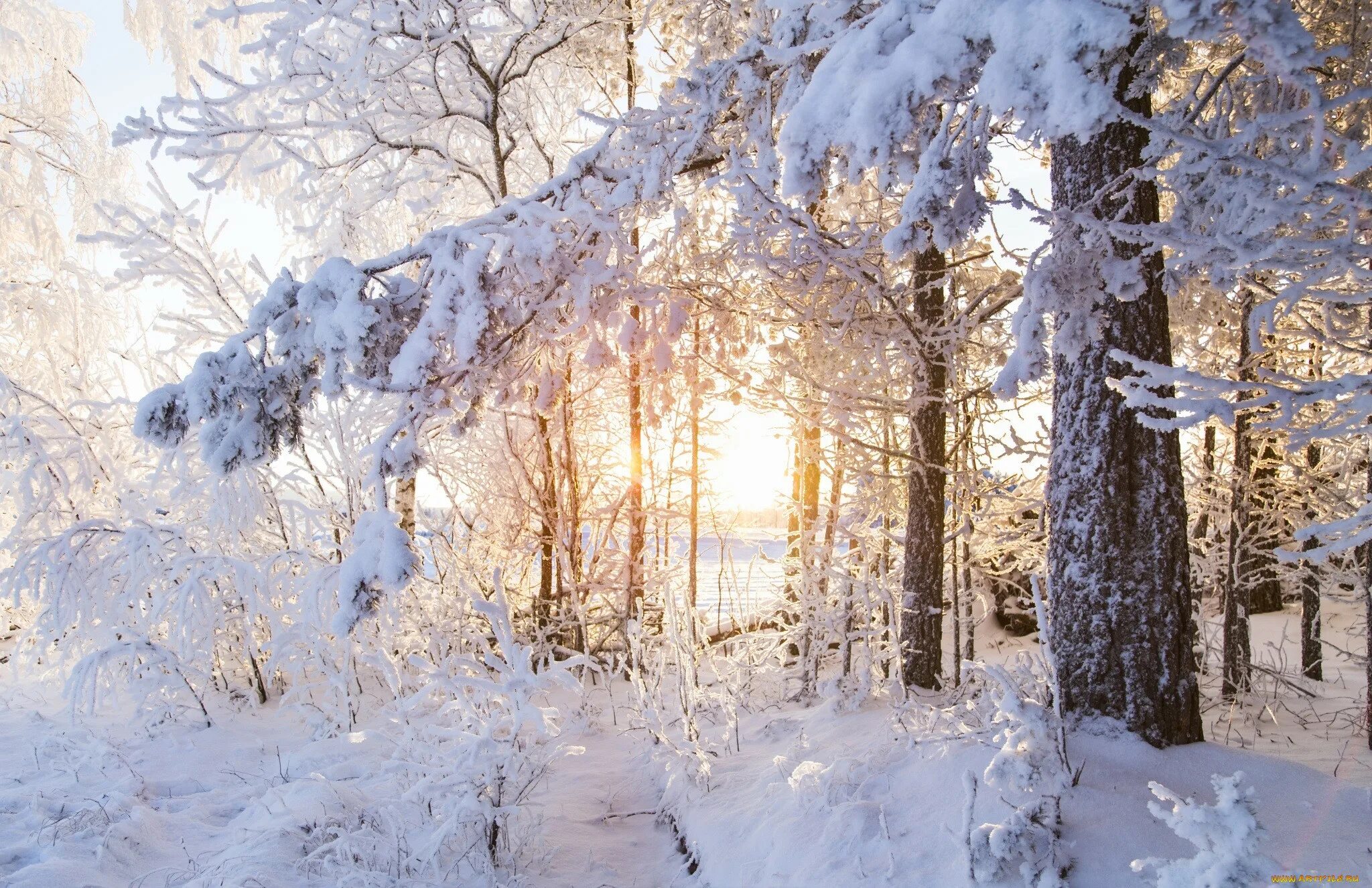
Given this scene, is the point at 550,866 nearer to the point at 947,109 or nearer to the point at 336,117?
the point at 947,109

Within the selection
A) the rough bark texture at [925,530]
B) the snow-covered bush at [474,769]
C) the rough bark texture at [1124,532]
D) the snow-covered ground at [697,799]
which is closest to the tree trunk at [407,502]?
the snow-covered ground at [697,799]

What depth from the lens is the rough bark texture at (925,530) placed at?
5.79 m

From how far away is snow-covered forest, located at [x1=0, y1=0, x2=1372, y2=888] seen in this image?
303 centimetres

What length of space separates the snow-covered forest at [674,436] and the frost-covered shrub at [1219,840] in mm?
16

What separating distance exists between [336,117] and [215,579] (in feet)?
17.2

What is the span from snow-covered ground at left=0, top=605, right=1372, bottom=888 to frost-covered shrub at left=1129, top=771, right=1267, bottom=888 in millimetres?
116

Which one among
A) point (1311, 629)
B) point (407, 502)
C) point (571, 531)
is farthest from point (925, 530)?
point (1311, 629)

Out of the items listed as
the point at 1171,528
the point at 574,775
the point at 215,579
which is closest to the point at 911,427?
the point at 1171,528

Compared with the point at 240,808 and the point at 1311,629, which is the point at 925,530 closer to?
the point at 240,808

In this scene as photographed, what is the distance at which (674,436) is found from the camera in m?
10.9

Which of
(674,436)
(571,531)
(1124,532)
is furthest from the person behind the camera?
(674,436)

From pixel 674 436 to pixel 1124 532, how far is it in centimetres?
749

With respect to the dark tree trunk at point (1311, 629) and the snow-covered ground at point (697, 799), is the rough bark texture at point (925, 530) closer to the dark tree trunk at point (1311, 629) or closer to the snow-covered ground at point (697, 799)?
the snow-covered ground at point (697, 799)

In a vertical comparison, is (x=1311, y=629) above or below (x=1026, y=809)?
below
